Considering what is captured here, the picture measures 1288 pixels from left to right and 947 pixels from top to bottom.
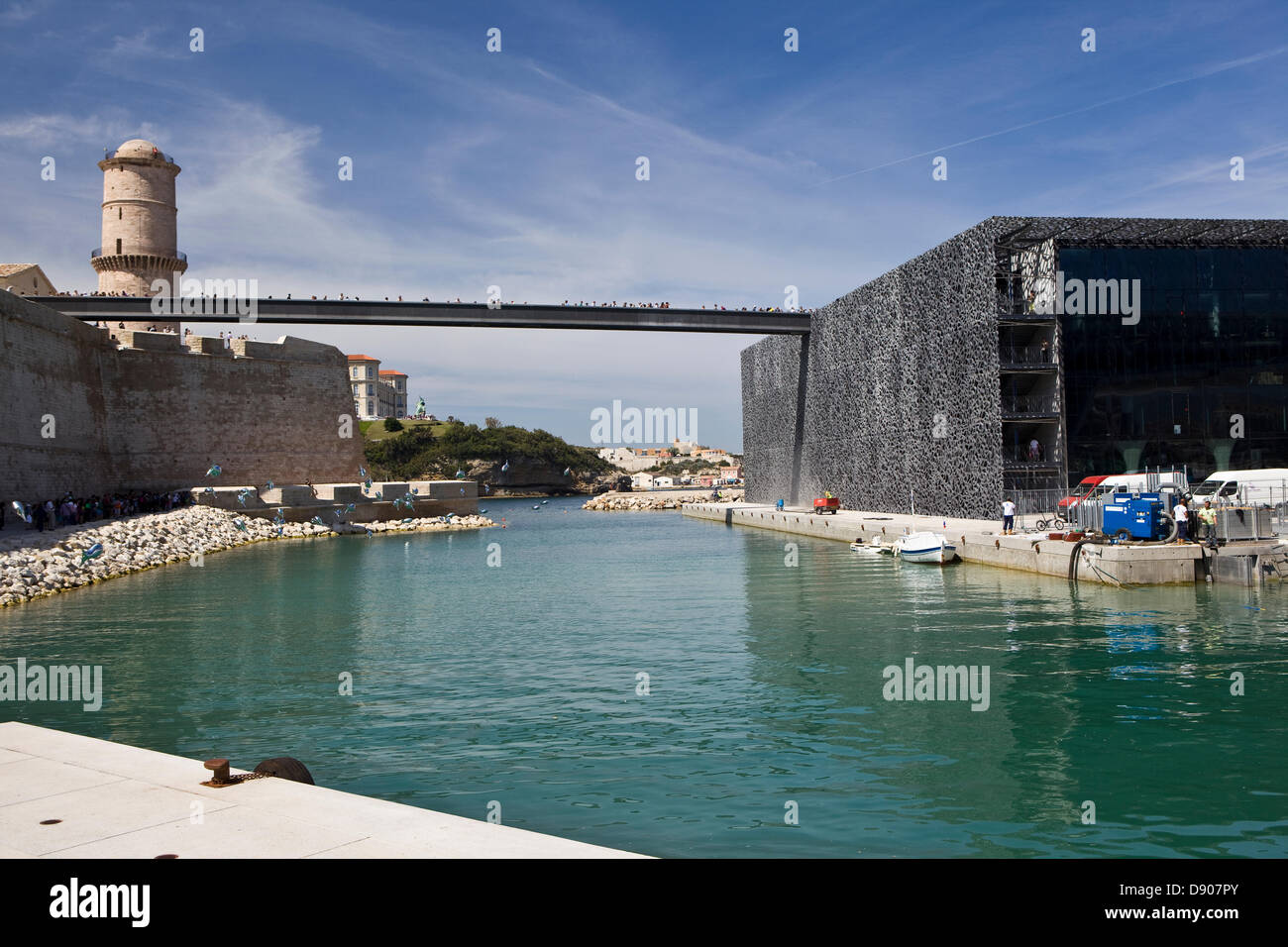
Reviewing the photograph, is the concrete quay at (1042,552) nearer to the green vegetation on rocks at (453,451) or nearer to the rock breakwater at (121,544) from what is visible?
the rock breakwater at (121,544)

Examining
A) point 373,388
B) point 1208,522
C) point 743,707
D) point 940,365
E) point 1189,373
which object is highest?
point 373,388

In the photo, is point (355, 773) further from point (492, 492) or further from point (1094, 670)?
point (492, 492)

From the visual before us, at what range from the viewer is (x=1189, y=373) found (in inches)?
1352

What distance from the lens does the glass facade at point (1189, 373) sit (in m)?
34.2

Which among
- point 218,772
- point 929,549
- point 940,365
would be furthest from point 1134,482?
point 218,772

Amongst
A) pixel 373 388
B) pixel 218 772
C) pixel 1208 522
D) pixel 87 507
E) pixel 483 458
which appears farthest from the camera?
pixel 373 388

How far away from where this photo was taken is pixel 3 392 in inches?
1389

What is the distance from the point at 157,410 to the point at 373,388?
97.0m

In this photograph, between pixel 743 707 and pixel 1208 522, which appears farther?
pixel 1208 522

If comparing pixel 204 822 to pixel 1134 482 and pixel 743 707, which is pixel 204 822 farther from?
pixel 1134 482

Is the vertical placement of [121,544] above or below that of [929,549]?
above

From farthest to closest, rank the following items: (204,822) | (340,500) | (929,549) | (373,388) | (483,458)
Answer: (373,388) → (483,458) → (340,500) → (929,549) → (204,822)

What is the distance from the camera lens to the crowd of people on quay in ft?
114
